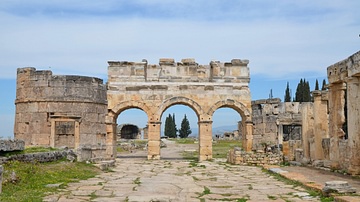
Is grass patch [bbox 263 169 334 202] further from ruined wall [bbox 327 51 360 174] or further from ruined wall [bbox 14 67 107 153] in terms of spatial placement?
ruined wall [bbox 14 67 107 153]

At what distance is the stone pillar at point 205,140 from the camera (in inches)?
816

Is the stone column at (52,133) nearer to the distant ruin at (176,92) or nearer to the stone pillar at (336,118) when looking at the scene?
the distant ruin at (176,92)

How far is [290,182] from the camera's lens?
10758 mm

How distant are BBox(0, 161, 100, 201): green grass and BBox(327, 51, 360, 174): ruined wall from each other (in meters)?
8.00

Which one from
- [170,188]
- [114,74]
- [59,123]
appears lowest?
[170,188]

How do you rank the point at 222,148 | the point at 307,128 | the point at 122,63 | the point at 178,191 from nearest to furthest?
the point at 178,191 → the point at 307,128 → the point at 122,63 → the point at 222,148

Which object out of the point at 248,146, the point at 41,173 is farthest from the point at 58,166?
the point at 248,146

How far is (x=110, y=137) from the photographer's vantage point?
2084 cm

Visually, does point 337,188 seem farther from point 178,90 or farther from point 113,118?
point 113,118

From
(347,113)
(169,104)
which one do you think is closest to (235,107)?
(169,104)

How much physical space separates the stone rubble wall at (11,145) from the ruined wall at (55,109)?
1313 centimetres

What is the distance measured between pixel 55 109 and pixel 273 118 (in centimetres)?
1688

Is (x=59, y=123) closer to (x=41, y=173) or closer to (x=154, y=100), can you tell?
(x=154, y=100)

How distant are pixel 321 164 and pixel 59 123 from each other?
15951 millimetres
